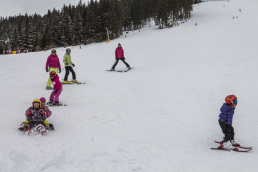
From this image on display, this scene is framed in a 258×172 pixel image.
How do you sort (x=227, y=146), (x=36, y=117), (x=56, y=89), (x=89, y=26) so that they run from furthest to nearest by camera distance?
(x=89, y=26)
(x=56, y=89)
(x=227, y=146)
(x=36, y=117)

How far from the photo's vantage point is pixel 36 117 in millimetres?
4406

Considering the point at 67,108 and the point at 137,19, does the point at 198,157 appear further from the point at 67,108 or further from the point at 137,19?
the point at 137,19

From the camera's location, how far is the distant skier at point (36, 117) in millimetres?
4160

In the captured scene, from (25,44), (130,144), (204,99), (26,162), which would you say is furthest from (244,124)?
(25,44)

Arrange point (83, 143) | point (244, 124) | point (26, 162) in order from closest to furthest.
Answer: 1. point (26, 162)
2. point (83, 143)
3. point (244, 124)

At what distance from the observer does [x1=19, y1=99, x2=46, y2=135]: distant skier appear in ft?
13.6

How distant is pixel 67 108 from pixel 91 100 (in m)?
1.51

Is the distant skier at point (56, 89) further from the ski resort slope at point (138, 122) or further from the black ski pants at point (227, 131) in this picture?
the black ski pants at point (227, 131)


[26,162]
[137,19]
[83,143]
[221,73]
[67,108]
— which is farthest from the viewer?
[137,19]

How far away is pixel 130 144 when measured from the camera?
4.27 metres

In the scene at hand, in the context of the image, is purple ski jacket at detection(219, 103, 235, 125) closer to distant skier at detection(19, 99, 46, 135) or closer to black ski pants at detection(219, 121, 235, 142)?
black ski pants at detection(219, 121, 235, 142)

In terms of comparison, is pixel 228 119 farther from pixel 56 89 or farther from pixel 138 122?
pixel 56 89

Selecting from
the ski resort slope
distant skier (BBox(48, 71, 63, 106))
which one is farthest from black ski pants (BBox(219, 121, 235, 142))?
distant skier (BBox(48, 71, 63, 106))


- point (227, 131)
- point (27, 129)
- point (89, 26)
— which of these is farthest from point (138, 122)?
point (89, 26)
